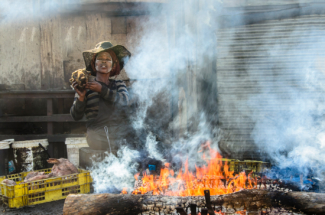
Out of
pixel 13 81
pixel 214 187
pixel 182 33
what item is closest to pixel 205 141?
pixel 214 187

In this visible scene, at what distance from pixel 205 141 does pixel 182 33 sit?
2.75 m

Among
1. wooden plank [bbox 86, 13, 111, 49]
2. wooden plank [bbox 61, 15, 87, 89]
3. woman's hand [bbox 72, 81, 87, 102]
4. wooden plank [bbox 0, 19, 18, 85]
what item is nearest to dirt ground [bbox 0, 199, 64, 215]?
woman's hand [bbox 72, 81, 87, 102]

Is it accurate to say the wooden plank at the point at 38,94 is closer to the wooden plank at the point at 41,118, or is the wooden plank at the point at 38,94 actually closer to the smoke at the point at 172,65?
the wooden plank at the point at 41,118

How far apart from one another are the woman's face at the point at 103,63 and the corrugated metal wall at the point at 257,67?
2.83 meters

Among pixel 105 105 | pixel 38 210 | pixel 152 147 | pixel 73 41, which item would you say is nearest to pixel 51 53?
pixel 73 41

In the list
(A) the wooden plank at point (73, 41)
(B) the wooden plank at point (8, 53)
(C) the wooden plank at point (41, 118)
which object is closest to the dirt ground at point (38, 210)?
(C) the wooden plank at point (41, 118)

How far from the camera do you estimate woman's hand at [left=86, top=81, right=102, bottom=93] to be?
451cm

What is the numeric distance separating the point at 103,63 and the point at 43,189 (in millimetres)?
2522

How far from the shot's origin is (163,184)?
3.92 metres

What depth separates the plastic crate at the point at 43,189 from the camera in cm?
390

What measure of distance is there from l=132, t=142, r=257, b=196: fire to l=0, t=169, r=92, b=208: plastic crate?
99 centimetres

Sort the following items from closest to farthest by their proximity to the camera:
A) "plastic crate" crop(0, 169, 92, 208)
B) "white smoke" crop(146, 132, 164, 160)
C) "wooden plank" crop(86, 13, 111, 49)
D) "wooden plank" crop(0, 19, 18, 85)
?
"plastic crate" crop(0, 169, 92, 208)
"white smoke" crop(146, 132, 164, 160)
"wooden plank" crop(86, 13, 111, 49)
"wooden plank" crop(0, 19, 18, 85)

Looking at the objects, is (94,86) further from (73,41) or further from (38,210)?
Result: (73,41)

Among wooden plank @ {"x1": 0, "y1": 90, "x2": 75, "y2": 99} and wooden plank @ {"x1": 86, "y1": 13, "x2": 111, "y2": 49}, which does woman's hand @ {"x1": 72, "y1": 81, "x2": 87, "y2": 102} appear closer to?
wooden plank @ {"x1": 0, "y1": 90, "x2": 75, "y2": 99}
